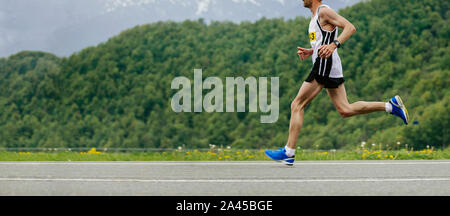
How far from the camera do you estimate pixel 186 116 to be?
125688mm

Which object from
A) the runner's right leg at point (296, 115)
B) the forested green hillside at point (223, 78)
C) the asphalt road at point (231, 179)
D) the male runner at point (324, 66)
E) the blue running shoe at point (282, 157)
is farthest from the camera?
Result: the forested green hillside at point (223, 78)

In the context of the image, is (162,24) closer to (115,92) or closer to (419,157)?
(115,92)

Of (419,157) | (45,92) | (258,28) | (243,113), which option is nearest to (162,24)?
(258,28)

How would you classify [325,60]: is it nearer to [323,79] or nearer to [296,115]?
[323,79]

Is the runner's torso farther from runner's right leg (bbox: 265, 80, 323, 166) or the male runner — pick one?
runner's right leg (bbox: 265, 80, 323, 166)

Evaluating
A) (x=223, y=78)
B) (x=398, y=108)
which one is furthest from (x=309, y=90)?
(x=223, y=78)

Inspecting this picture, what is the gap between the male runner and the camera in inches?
251

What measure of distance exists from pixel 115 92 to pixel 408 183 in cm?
14489

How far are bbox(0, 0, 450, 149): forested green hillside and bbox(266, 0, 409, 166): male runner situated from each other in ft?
215

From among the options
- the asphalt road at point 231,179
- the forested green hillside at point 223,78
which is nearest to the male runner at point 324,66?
the asphalt road at point 231,179

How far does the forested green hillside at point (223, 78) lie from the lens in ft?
313

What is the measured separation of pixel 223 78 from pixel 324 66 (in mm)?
138137

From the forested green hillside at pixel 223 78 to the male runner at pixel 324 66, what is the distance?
215 ft

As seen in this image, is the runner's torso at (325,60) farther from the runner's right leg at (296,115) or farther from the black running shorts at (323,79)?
the runner's right leg at (296,115)
